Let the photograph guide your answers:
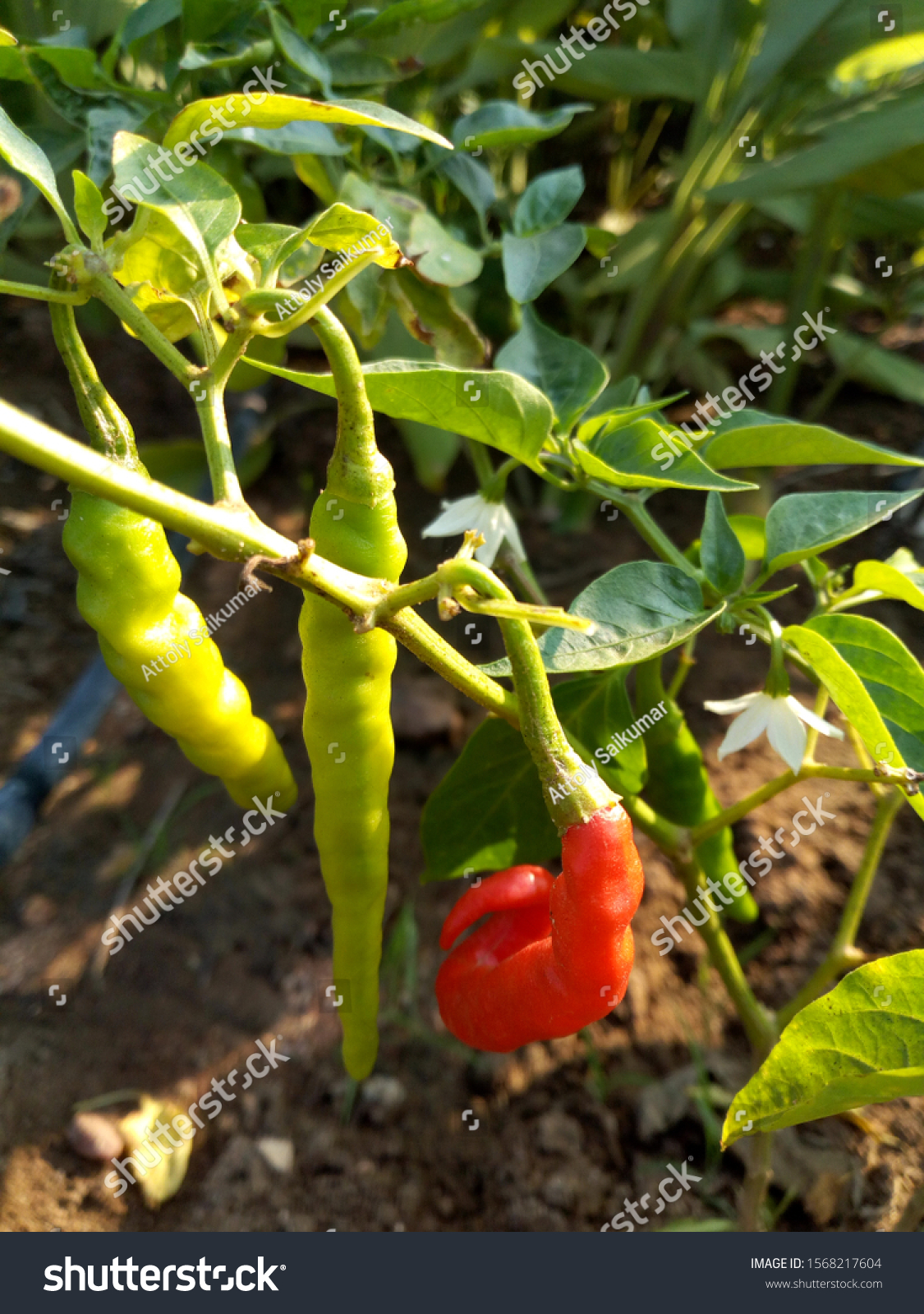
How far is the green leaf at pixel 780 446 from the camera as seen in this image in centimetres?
67

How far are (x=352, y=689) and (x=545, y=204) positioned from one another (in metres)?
0.54

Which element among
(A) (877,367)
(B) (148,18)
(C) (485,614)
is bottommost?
(A) (877,367)

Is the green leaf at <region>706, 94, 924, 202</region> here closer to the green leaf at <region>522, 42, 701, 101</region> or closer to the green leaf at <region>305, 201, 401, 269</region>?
the green leaf at <region>522, 42, 701, 101</region>

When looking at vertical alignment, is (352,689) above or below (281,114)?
below

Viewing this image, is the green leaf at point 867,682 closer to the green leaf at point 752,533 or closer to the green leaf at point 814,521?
the green leaf at point 814,521

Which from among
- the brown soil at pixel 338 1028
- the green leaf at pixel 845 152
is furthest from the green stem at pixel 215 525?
the green leaf at pixel 845 152

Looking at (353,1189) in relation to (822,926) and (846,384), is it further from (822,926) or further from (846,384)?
(846,384)

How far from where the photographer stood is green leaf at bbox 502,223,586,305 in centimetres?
81

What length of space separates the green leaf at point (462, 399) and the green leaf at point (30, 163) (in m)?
0.16

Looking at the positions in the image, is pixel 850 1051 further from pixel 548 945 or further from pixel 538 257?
pixel 538 257

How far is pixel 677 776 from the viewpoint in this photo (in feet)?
2.85

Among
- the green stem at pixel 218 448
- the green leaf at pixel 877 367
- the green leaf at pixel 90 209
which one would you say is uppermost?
the green leaf at pixel 90 209

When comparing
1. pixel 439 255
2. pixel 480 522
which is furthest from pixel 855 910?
pixel 439 255

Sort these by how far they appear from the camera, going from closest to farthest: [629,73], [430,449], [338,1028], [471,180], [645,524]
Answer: [645,524] < [471,180] < [338,1028] < [629,73] < [430,449]
